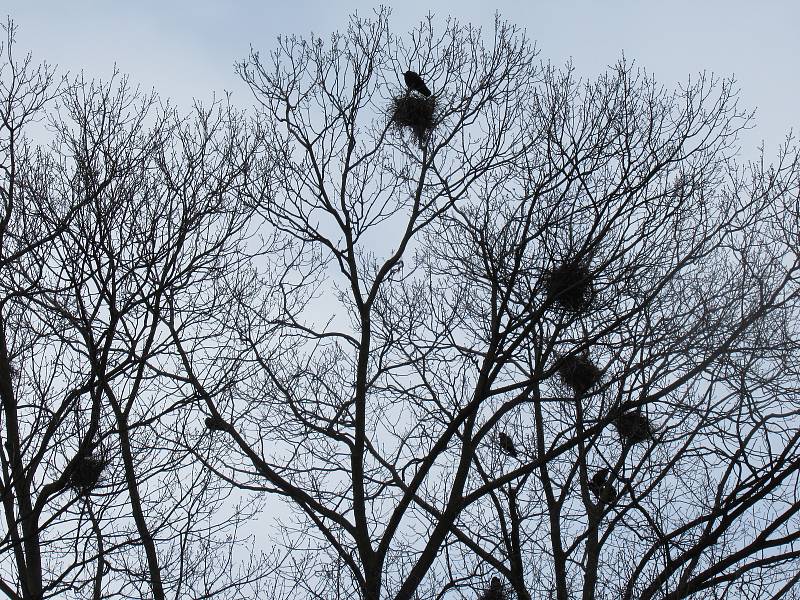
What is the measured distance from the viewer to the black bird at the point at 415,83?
857 cm

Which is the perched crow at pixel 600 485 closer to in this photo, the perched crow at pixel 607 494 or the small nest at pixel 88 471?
the perched crow at pixel 607 494

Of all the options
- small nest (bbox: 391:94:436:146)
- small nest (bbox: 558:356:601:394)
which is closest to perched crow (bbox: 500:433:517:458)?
small nest (bbox: 558:356:601:394)

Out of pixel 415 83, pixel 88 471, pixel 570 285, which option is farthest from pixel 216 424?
pixel 415 83

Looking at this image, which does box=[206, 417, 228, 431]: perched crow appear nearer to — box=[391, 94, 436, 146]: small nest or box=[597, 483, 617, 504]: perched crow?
box=[597, 483, 617, 504]: perched crow

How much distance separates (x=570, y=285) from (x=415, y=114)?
2.47m

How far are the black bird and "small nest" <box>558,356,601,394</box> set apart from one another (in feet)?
9.78

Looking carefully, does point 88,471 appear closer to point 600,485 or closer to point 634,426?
point 634,426

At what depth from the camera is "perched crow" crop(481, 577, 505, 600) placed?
772 cm

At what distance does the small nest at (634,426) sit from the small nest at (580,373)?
421mm

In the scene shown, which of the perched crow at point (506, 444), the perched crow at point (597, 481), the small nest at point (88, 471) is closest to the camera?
the small nest at point (88, 471)

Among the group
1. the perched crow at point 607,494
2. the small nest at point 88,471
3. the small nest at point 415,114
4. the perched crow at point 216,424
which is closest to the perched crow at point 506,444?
the perched crow at point 607,494

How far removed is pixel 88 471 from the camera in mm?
6035

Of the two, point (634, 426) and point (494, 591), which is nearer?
point (634, 426)

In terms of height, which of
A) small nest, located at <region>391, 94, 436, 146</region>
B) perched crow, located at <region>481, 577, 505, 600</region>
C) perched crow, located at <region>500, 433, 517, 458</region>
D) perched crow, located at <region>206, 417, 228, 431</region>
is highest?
small nest, located at <region>391, 94, 436, 146</region>
